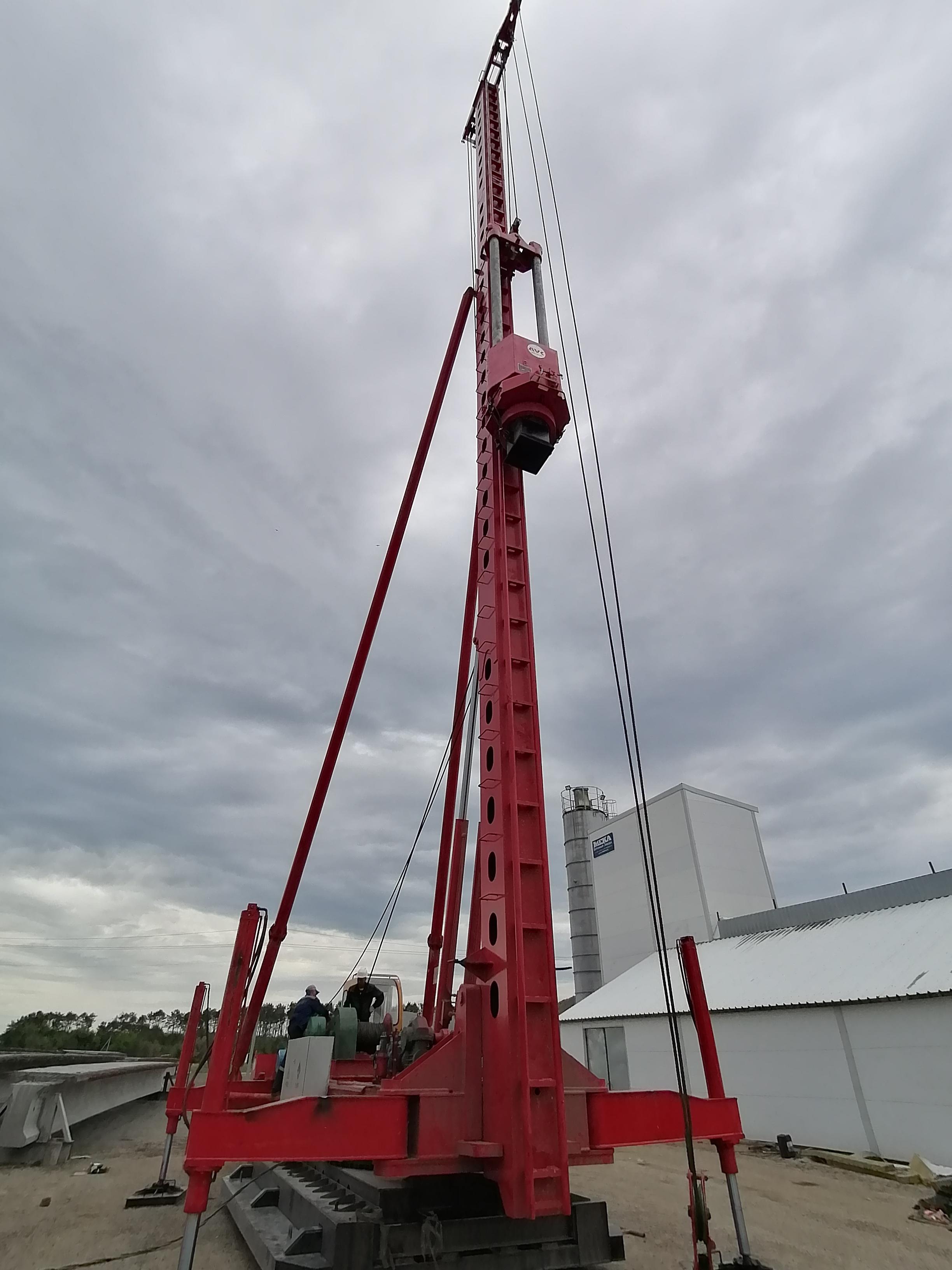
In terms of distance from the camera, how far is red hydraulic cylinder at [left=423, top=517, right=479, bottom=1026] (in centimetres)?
999

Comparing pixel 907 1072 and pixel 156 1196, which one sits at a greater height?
pixel 907 1072

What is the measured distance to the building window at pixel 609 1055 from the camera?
1973 centimetres

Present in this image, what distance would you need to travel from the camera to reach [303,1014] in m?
8.62

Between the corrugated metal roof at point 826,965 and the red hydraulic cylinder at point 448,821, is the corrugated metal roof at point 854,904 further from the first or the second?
the red hydraulic cylinder at point 448,821

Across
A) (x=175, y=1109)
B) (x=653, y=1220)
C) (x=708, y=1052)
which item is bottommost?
(x=653, y=1220)

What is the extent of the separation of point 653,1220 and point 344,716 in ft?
24.2

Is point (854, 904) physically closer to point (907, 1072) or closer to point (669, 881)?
point (907, 1072)

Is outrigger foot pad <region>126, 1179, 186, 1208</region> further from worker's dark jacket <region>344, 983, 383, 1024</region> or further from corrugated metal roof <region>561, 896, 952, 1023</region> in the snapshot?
corrugated metal roof <region>561, 896, 952, 1023</region>

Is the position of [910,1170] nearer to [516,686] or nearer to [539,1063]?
[539,1063]

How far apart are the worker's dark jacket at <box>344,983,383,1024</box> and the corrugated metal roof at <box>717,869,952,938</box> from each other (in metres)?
14.6

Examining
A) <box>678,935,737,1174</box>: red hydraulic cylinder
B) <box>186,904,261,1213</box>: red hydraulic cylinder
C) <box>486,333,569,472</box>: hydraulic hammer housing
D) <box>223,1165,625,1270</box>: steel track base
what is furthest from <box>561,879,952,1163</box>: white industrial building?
<box>186,904,261,1213</box>: red hydraulic cylinder

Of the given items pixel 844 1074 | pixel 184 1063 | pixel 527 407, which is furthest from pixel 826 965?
pixel 527 407

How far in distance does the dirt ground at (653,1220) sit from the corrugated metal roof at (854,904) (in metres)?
7.58

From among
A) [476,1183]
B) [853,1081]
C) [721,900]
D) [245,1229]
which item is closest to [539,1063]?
[476,1183]
